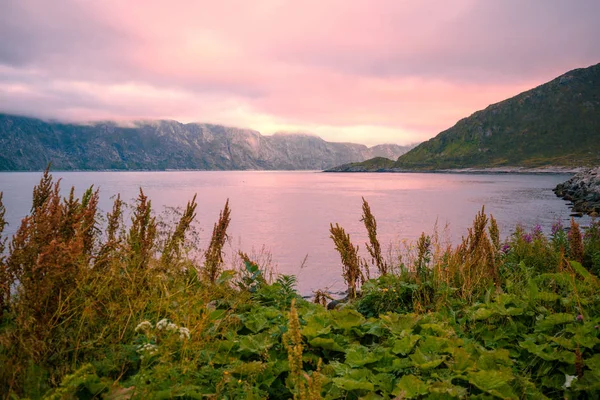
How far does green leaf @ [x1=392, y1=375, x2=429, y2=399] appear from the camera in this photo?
324cm

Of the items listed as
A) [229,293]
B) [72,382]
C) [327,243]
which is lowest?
[327,243]

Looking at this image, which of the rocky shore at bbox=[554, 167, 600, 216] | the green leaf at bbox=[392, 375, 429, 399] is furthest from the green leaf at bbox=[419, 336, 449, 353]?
the rocky shore at bbox=[554, 167, 600, 216]

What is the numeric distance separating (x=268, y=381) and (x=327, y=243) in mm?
20911

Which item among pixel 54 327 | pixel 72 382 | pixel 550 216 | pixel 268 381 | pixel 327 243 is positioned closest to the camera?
pixel 72 382

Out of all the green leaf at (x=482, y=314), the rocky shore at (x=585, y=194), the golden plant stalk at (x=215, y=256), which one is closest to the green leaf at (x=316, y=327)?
the green leaf at (x=482, y=314)

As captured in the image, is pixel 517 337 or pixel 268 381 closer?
pixel 268 381

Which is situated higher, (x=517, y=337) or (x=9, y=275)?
(x=9, y=275)

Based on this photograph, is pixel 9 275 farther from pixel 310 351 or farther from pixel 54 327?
pixel 310 351

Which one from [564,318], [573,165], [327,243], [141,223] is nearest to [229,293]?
[141,223]

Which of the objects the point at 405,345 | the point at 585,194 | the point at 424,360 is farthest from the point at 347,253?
the point at 585,194

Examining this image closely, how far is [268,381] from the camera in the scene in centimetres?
366

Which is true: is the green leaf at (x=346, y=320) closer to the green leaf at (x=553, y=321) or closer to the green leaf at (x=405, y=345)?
the green leaf at (x=405, y=345)

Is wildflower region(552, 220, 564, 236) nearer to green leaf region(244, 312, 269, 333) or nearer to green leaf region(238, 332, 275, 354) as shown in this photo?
green leaf region(244, 312, 269, 333)

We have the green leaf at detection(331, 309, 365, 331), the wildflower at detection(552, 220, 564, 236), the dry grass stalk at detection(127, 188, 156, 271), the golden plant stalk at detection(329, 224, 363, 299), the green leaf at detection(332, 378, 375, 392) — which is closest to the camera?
the green leaf at detection(332, 378, 375, 392)
